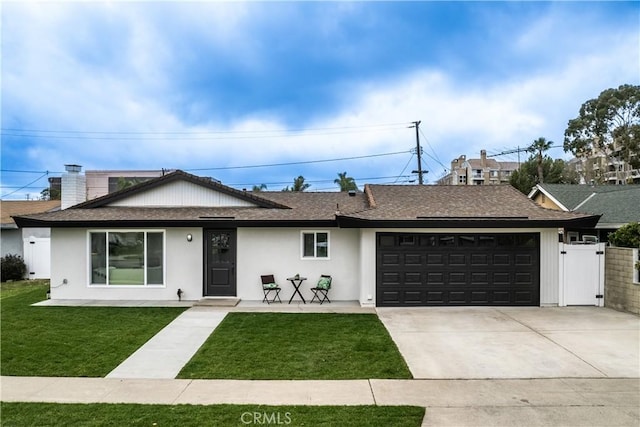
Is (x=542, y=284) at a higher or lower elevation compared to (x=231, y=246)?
lower

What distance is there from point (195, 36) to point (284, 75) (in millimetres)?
6744

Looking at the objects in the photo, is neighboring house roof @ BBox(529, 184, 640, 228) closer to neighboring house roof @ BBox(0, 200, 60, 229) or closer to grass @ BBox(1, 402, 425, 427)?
grass @ BBox(1, 402, 425, 427)

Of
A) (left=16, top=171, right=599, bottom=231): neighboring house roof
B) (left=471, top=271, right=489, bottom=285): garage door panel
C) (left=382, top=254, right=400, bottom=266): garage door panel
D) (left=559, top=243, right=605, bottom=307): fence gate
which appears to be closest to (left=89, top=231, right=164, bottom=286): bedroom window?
(left=16, top=171, right=599, bottom=231): neighboring house roof

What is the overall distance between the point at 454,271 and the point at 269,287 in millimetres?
5100

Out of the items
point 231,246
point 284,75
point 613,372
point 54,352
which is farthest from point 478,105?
point 54,352

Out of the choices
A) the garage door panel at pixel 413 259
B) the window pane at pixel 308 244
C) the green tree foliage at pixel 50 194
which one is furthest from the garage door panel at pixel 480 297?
the green tree foliage at pixel 50 194

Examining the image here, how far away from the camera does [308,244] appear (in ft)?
39.6

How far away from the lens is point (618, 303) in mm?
10688

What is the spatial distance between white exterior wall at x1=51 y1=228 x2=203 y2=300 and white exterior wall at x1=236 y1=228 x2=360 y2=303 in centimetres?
130

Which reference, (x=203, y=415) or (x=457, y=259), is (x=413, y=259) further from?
(x=203, y=415)

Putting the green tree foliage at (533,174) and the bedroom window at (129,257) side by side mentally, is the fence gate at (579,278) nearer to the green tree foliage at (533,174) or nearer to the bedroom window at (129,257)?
the bedroom window at (129,257)

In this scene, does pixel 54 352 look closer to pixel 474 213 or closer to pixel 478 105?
pixel 474 213

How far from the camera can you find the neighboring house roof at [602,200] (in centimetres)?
1535

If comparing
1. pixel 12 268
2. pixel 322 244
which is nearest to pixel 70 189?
pixel 12 268
